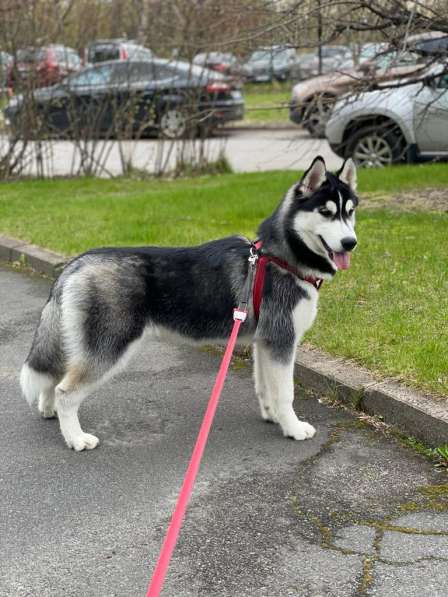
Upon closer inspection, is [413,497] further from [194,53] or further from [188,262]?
[194,53]

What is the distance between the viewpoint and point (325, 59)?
15523mm

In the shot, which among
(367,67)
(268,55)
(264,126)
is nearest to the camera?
(367,67)

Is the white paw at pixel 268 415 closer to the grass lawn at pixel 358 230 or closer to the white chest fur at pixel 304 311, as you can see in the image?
the white chest fur at pixel 304 311

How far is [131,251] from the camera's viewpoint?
14.8 feet

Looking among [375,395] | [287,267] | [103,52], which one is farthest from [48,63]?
[375,395]

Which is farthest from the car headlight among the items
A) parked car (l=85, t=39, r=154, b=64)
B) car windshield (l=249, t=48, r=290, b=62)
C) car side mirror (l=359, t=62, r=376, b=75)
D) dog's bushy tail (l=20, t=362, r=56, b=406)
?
dog's bushy tail (l=20, t=362, r=56, b=406)

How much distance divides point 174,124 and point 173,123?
35 mm

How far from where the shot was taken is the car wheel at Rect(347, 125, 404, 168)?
13047 millimetres

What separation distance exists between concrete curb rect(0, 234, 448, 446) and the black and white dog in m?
0.45

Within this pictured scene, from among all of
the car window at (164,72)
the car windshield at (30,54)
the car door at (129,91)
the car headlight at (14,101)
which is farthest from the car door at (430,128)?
the car headlight at (14,101)

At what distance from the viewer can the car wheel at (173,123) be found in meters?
12.9

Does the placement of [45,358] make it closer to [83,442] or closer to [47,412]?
[83,442]

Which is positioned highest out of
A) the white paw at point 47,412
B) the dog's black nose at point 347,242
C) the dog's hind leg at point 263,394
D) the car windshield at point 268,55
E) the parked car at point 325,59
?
the parked car at point 325,59

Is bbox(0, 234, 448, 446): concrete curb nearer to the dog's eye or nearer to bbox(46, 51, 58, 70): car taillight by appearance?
the dog's eye
